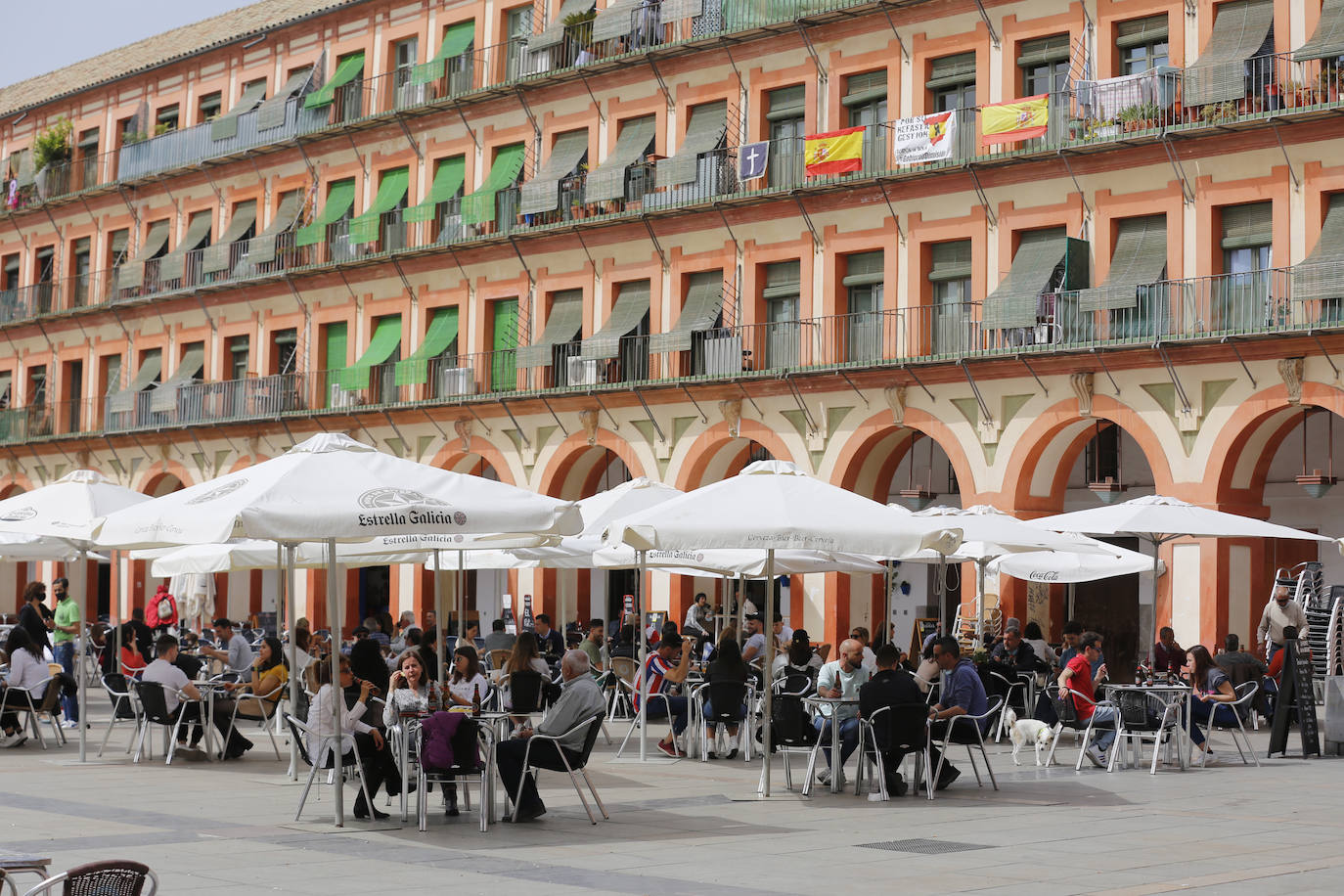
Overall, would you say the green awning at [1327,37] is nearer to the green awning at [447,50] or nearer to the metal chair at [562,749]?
the metal chair at [562,749]

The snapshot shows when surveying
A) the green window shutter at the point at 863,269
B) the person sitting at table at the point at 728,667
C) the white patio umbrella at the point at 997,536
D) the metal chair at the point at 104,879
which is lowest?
the person sitting at table at the point at 728,667

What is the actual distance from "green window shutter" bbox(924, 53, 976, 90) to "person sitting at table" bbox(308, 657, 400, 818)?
19.8 metres

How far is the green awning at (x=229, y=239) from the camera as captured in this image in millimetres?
42562

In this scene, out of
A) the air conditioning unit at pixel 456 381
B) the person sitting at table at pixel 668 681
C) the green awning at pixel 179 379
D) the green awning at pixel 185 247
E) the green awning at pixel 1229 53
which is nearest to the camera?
the person sitting at table at pixel 668 681

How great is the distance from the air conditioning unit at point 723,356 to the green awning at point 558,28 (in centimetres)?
750

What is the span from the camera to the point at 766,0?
3259cm

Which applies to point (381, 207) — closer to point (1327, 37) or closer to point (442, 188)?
point (442, 188)

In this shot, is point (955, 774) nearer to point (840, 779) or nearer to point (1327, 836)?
point (840, 779)

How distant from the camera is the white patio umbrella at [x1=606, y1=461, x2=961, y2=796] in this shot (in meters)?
13.6

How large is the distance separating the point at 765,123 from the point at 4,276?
27.3m

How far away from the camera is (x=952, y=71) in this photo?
100 ft

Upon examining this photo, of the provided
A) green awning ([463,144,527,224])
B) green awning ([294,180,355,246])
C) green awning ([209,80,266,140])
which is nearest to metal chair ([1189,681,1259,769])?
green awning ([463,144,527,224])

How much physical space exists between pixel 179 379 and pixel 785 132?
18.2m

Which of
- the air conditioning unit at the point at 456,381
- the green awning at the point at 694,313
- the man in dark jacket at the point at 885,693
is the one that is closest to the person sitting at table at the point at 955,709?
the man in dark jacket at the point at 885,693
